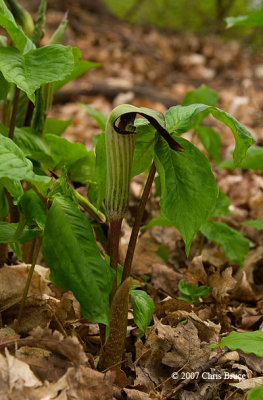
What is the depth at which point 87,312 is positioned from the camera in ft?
3.26

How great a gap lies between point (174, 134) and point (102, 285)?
39 cm

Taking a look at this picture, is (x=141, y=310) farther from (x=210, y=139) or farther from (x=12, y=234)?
(x=210, y=139)

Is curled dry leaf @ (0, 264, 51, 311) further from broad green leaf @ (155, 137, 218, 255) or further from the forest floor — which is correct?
broad green leaf @ (155, 137, 218, 255)

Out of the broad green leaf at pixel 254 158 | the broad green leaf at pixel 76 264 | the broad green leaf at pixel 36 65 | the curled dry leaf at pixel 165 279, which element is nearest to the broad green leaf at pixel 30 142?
the broad green leaf at pixel 36 65

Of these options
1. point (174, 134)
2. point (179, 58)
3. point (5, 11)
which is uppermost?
point (179, 58)

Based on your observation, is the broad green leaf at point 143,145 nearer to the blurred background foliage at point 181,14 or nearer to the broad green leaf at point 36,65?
the broad green leaf at point 36,65

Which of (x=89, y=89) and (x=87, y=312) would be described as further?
(x=89, y=89)

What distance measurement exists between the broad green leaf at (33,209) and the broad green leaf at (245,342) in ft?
1.71

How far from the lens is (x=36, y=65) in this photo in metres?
1.17

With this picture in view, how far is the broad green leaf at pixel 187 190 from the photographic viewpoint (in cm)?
108

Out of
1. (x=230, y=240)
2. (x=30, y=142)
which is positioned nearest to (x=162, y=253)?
(x=230, y=240)

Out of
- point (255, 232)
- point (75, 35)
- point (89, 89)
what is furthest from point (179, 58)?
point (255, 232)

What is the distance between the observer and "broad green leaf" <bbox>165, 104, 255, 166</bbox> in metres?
0.99

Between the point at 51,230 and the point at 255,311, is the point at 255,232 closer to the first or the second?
the point at 255,311
